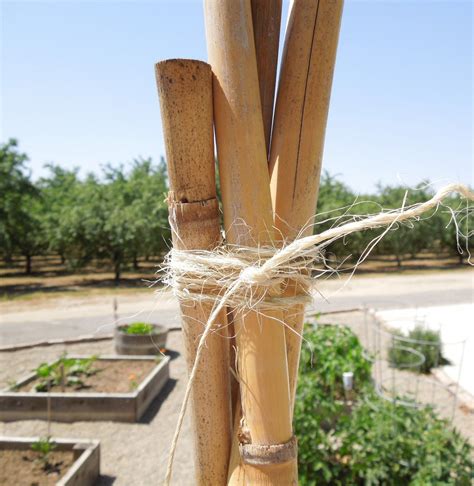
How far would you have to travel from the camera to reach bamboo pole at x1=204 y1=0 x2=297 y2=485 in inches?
32.4

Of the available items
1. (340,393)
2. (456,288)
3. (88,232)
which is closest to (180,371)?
(340,393)

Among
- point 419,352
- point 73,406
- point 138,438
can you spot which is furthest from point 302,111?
point 419,352

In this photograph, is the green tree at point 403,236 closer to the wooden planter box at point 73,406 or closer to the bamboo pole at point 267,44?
the wooden planter box at point 73,406

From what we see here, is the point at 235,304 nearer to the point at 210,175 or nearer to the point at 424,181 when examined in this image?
the point at 210,175

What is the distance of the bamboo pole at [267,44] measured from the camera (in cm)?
92

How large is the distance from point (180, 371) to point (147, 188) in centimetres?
1521

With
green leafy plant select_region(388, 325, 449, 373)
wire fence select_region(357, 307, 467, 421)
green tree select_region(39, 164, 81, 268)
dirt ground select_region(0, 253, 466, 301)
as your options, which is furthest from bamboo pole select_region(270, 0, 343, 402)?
green tree select_region(39, 164, 81, 268)

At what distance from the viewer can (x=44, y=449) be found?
3.67 meters

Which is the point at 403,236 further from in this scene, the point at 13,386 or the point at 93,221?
the point at 13,386

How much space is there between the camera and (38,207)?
1005 inches

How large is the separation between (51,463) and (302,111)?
3929mm

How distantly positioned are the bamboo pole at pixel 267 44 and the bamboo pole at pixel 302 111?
0.13 ft

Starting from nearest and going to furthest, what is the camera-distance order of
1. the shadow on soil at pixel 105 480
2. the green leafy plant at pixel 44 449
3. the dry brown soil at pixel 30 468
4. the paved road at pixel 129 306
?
the dry brown soil at pixel 30 468, the green leafy plant at pixel 44 449, the shadow on soil at pixel 105 480, the paved road at pixel 129 306

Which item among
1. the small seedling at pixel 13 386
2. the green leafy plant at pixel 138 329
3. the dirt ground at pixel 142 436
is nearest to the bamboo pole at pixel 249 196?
the dirt ground at pixel 142 436
